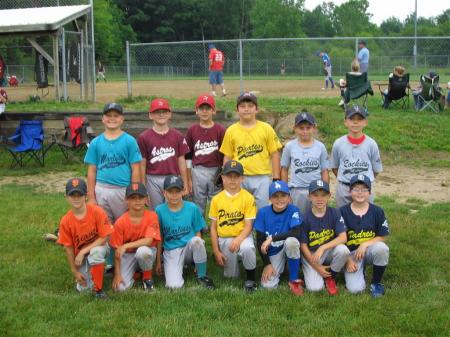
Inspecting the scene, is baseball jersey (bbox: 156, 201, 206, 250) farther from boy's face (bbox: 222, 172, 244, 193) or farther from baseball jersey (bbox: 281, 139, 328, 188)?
baseball jersey (bbox: 281, 139, 328, 188)

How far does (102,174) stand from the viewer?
5477 millimetres

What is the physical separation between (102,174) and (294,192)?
6.01ft

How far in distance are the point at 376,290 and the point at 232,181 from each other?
1.54m

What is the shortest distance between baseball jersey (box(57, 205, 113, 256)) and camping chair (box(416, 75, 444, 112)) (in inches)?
416

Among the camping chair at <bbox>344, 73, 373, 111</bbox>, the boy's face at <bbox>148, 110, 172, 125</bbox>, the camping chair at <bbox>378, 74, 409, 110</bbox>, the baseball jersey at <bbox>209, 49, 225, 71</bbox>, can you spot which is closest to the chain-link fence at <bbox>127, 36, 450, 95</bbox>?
the baseball jersey at <bbox>209, 49, 225, 71</bbox>

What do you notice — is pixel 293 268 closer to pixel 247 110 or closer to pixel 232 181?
pixel 232 181

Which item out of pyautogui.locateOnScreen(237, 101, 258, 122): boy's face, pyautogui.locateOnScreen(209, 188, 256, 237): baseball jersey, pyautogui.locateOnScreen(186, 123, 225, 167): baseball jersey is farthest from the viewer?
pyautogui.locateOnScreen(186, 123, 225, 167): baseball jersey

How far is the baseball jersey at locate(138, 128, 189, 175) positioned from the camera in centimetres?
562

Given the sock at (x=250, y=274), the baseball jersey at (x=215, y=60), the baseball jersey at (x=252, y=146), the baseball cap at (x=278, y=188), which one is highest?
the baseball jersey at (x=215, y=60)

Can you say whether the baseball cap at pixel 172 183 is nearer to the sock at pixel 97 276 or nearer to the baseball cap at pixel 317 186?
the sock at pixel 97 276

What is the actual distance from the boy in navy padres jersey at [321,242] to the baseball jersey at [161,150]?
139cm

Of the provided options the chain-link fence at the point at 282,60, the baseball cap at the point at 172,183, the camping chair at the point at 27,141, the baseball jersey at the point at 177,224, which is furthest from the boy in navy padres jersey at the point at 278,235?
the chain-link fence at the point at 282,60

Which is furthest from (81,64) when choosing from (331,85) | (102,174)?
(102,174)

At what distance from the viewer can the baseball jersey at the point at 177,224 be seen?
5.28 meters
